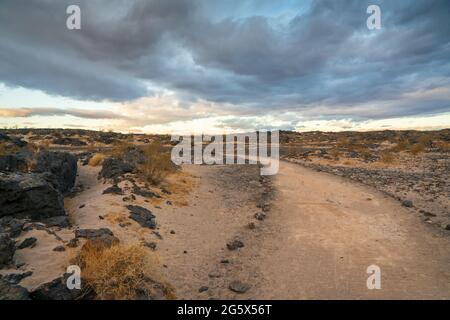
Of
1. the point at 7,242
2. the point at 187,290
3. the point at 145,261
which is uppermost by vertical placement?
the point at 7,242

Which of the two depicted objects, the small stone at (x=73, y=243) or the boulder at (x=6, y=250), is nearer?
the boulder at (x=6, y=250)

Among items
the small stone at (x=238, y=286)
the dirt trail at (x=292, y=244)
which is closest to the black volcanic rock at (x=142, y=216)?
the dirt trail at (x=292, y=244)

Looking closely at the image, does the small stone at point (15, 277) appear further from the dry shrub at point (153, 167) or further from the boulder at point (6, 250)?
the dry shrub at point (153, 167)

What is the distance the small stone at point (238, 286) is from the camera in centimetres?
724

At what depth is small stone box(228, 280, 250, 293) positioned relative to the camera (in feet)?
23.8

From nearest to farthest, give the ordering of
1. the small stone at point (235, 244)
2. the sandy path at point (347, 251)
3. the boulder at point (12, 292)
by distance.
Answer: the boulder at point (12, 292) < the sandy path at point (347, 251) < the small stone at point (235, 244)

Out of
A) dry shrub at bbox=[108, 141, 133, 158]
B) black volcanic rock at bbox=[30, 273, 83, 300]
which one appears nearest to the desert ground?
black volcanic rock at bbox=[30, 273, 83, 300]

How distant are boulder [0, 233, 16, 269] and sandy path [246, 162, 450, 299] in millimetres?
5286

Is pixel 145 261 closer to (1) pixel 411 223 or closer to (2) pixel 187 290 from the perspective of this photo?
(2) pixel 187 290

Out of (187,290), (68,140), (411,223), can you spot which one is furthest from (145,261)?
(68,140)

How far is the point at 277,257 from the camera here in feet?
29.7

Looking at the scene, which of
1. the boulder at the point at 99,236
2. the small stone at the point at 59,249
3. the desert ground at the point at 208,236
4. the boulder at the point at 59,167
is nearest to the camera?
the desert ground at the point at 208,236

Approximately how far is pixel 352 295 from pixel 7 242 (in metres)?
7.68

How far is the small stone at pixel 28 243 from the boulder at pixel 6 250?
0.44 m
